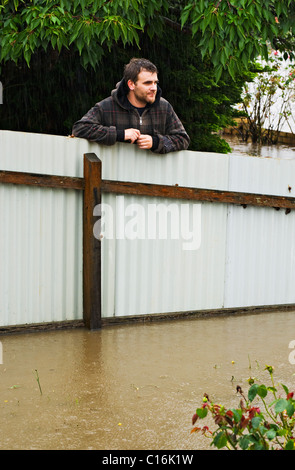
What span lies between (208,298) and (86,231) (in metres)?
1.59

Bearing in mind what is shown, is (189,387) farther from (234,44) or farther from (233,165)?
(234,44)

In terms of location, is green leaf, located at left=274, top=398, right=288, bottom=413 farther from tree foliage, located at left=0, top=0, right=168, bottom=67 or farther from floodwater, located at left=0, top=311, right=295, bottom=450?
tree foliage, located at left=0, top=0, right=168, bottom=67

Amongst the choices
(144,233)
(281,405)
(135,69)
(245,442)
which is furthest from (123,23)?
(245,442)

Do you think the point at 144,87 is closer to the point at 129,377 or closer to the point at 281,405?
the point at 129,377

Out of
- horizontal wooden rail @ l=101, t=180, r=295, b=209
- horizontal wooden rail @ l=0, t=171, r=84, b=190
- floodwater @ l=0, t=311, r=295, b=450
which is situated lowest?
floodwater @ l=0, t=311, r=295, b=450

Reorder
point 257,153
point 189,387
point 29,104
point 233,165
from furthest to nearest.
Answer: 1. point 257,153
2. point 29,104
3. point 233,165
4. point 189,387

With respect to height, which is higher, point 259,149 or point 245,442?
point 259,149

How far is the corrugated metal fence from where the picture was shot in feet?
20.4

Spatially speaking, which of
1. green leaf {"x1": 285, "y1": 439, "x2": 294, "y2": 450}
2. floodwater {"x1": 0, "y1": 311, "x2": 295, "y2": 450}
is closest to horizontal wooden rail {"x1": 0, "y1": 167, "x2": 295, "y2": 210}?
floodwater {"x1": 0, "y1": 311, "x2": 295, "y2": 450}

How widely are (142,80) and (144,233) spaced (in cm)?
140

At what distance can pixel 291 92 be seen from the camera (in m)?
17.7

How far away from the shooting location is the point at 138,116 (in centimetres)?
683

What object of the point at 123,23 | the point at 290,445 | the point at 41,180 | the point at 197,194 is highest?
the point at 123,23
